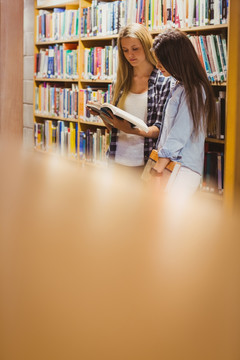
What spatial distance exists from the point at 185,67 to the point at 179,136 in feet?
1.08

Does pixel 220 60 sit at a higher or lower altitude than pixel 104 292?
higher

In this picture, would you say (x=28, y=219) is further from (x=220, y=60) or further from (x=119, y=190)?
(x=220, y=60)

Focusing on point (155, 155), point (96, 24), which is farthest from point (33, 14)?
point (155, 155)

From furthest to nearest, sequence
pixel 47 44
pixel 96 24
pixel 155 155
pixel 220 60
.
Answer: pixel 47 44, pixel 96 24, pixel 220 60, pixel 155 155

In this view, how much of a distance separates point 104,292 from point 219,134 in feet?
7.59

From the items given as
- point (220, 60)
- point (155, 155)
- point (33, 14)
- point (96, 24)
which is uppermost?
point (33, 14)

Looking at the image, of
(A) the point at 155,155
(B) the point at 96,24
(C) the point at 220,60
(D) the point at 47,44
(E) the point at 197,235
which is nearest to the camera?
(E) the point at 197,235

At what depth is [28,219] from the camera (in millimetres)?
188

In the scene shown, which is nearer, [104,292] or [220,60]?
[104,292]

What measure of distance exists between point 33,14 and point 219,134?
104 inches

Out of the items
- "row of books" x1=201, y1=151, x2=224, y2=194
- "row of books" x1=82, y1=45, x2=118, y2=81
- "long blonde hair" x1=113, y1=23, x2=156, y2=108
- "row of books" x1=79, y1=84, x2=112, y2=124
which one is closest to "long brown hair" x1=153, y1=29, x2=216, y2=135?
"long blonde hair" x1=113, y1=23, x2=156, y2=108

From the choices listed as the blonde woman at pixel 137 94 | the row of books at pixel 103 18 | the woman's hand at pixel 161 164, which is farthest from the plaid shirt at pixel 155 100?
the row of books at pixel 103 18

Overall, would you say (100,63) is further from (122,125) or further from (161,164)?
Result: (161,164)

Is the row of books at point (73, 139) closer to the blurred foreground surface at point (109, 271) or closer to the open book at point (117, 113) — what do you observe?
the open book at point (117, 113)
